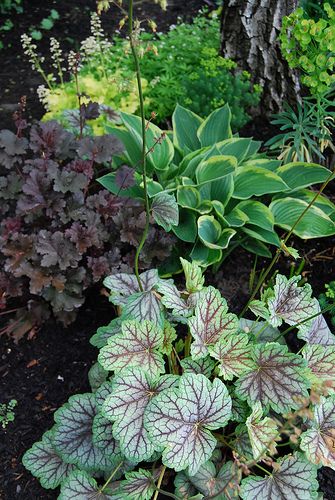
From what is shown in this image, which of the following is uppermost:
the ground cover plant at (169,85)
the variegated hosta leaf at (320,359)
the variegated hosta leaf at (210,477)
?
the ground cover plant at (169,85)

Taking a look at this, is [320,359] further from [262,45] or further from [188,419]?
[262,45]

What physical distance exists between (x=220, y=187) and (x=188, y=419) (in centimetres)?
141

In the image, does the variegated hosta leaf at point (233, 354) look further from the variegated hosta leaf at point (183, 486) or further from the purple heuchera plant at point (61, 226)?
the purple heuchera plant at point (61, 226)

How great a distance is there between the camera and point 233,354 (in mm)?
1812

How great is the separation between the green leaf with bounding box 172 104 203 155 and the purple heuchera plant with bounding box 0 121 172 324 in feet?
1.77

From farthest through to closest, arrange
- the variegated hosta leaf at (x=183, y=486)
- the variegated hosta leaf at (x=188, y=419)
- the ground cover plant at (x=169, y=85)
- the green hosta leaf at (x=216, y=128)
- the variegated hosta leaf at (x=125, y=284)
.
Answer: the ground cover plant at (x=169, y=85)
the green hosta leaf at (x=216, y=128)
the variegated hosta leaf at (x=125, y=284)
the variegated hosta leaf at (x=183, y=486)
the variegated hosta leaf at (x=188, y=419)

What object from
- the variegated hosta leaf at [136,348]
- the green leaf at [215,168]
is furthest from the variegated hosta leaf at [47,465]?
the green leaf at [215,168]

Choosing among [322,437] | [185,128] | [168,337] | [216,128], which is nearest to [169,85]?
[185,128]

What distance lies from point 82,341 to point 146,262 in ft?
1.57

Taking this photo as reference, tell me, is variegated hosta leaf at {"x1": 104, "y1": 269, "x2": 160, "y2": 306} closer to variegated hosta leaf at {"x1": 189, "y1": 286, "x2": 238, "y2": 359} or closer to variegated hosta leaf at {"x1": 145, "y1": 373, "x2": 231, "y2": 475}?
variegated hosta leaf at {"x1": 189, "y1": 286, "x2": 238, "y2": 359}

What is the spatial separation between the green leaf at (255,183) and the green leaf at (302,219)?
0.39 ft

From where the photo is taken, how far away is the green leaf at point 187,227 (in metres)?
2.65

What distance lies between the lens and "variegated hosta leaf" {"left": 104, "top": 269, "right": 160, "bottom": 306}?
2072 mm

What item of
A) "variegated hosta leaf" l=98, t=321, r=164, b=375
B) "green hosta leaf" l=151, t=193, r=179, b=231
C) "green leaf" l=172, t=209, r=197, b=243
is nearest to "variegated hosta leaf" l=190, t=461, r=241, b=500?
"variegated hosta leaf" l=98, t=321, r=164, b=375
